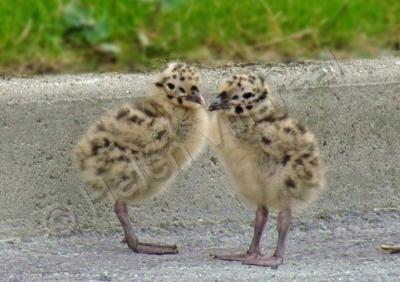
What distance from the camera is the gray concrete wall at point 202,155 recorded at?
639 centimetres

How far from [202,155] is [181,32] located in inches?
52.5

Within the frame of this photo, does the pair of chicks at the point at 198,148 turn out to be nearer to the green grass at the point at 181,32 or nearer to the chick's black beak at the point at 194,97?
the chick's black beak at the point at 194,97

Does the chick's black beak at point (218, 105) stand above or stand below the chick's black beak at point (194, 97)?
below

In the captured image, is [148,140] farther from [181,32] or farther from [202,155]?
[181,32]

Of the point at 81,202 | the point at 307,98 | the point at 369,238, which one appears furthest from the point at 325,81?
the point at 81,202

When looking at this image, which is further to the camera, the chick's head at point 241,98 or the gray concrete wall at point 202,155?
the gray concrete wall at point 202,155

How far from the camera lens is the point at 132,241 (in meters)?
6.18

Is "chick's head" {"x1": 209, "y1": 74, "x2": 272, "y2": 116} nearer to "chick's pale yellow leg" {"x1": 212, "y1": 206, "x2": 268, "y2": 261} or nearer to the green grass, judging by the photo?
"chick's pale yellow leg" {"x1": 212, "y1": 206, "x2": 268, "y2": 261}

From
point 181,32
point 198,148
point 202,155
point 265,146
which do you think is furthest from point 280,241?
point 181,32

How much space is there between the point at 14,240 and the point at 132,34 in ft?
5.56

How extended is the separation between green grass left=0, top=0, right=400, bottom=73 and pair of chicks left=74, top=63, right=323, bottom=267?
3.76 feet

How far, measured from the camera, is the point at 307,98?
21.8ft

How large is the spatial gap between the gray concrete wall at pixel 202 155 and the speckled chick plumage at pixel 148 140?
0.97 ft

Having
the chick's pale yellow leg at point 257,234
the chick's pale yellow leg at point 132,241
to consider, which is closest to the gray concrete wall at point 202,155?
the chick's pale yellow leg at point 132,241
